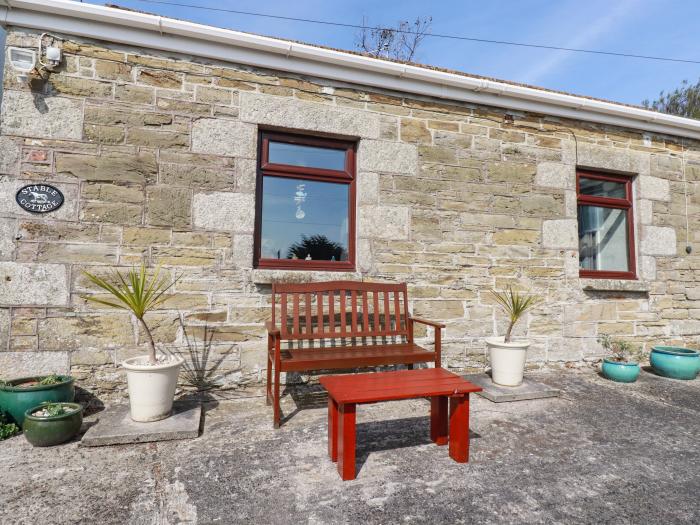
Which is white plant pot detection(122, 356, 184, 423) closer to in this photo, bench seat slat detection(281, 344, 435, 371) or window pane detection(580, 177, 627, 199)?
bench seat slat detection(281, 344, 435, 371)

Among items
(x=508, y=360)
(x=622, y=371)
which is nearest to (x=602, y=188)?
(x=622, y=371)

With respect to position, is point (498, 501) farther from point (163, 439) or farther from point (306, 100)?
point (306, 100)

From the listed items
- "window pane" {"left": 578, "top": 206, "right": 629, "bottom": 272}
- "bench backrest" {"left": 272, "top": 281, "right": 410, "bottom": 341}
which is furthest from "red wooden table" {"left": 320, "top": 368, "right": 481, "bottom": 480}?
"window pane" {"left": 578, "top": 206, "right": 629, "bottom": 272}

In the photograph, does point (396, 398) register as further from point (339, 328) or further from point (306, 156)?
point (306, 156)

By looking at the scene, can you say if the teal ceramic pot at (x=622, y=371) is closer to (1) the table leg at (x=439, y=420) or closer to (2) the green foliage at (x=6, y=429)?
(1) the table leg at (x=439, y=420)

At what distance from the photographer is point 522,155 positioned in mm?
4402

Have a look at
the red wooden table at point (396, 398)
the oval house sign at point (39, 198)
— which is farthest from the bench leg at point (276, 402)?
the oval house sign at point (39, 198)

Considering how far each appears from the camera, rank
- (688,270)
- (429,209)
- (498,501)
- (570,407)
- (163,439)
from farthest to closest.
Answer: (688,270)
(429,209)
(570,407)
(163,439)
(498,501)

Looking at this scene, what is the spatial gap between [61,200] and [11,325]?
1.01 meters

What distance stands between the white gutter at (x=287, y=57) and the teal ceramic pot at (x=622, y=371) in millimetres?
2810

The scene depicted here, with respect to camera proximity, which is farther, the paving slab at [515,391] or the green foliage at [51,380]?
the paving slab at [515,391]

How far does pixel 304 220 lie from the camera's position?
12.5ft

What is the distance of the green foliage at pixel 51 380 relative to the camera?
8.87ft

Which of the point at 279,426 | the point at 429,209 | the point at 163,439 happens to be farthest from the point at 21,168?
the point at 429,209
